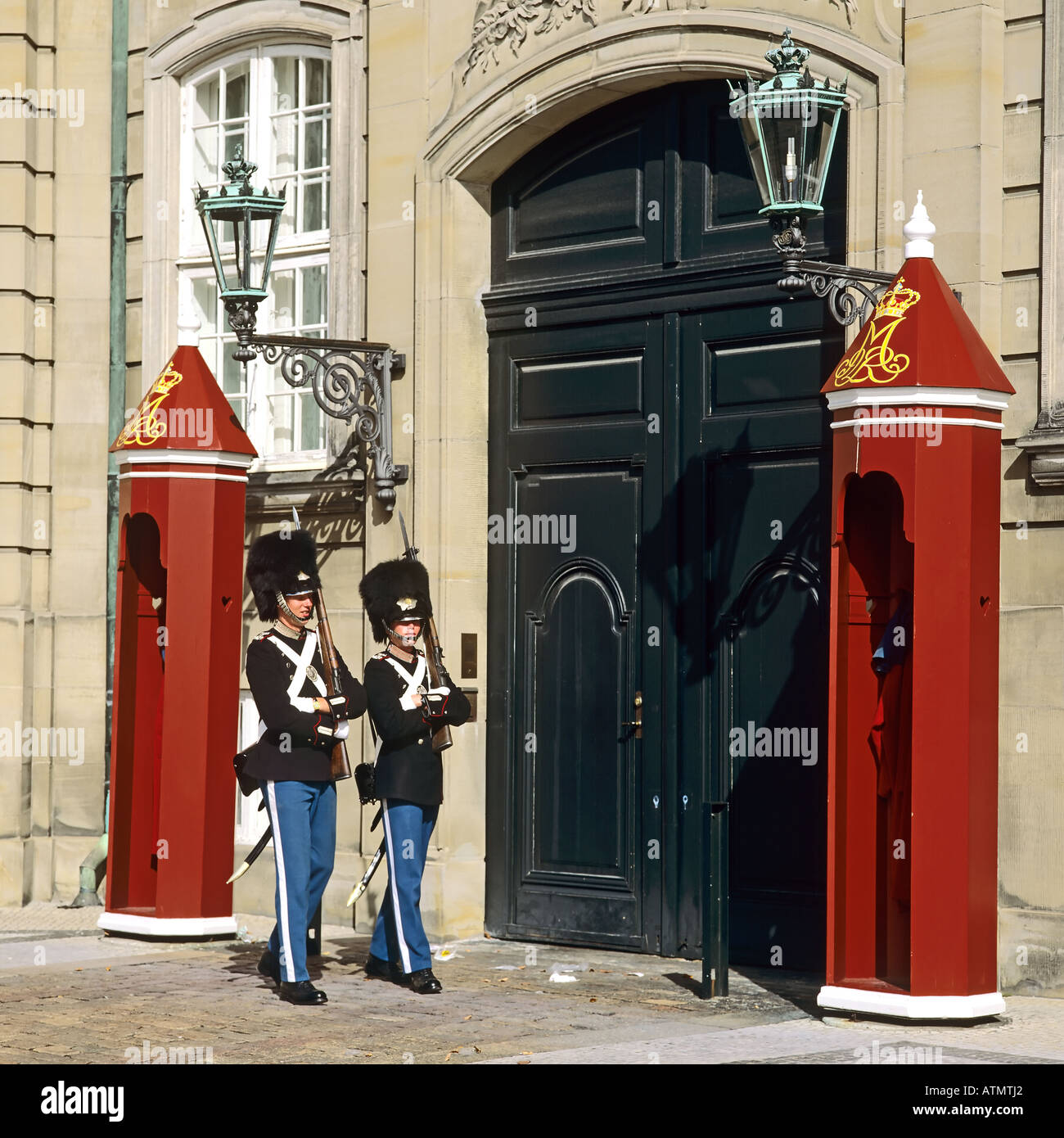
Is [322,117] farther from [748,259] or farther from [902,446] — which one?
[902,446]

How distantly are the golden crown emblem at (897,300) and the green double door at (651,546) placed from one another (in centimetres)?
134

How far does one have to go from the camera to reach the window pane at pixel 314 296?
11633 mm

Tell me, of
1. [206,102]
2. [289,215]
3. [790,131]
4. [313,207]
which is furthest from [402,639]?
[206,102]

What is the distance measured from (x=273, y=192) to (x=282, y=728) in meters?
4.49

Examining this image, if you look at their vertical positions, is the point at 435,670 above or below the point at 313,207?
below

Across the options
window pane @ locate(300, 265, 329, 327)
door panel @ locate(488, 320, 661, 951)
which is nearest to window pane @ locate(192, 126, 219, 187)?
window pane @ locate(300, 265, 329, 327)

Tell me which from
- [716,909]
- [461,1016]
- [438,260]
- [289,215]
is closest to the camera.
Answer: [461,1016]

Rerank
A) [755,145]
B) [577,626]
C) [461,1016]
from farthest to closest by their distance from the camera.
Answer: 1. [577,626]
2. [755,145]
3. [461,1016]

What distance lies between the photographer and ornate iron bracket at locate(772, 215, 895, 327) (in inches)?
318

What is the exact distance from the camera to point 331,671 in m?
8.81

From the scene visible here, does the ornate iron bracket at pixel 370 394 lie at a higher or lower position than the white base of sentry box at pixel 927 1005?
higher

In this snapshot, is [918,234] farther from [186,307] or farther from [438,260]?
[186,307]

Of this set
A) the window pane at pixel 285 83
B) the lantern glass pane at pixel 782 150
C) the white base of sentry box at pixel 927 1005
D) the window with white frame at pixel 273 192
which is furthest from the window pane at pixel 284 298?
the white base of sentry box at pixel 927 1005

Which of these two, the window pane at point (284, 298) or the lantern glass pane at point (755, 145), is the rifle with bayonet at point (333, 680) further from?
the window pane at point (284, 298)
